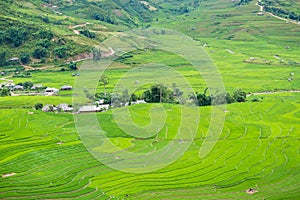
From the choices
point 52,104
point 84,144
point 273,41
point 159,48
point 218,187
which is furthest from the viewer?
point 273,41

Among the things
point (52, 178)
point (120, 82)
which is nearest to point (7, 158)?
point (52, 178)

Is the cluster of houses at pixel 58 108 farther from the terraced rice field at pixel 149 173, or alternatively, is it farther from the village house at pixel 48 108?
the terraced rice field at pixel 149 173

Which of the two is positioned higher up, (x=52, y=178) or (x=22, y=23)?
(x=22, y=23)

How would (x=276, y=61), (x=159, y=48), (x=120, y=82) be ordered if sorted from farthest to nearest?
(x=159, y=48), (x=276, y=61), (x=120, y=82)

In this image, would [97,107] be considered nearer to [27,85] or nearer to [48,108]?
[48,108]

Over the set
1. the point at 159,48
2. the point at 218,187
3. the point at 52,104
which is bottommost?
the point at 218,187

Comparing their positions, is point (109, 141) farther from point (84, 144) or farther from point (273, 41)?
point (273, 41)

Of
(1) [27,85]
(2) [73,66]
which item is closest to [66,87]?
(1) [27,85]
